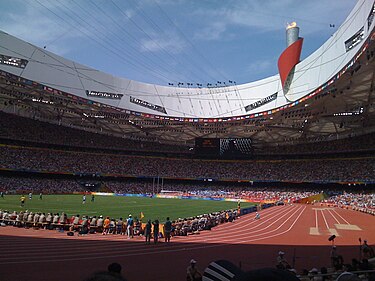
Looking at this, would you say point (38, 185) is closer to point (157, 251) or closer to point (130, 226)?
point (130, 226)

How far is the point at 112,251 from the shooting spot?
14.2 metres

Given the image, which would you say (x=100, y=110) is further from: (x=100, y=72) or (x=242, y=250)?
(x=242, y=250)

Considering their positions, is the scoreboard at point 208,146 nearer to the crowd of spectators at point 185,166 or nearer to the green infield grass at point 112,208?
the crowd of spectators at point 185,166

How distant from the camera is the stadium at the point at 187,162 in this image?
16516mm

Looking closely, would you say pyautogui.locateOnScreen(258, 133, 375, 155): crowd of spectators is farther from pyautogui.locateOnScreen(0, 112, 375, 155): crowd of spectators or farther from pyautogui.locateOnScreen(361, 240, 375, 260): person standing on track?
pyautogui.locateOnScreen(361, 240, 375, 260): person standing on track

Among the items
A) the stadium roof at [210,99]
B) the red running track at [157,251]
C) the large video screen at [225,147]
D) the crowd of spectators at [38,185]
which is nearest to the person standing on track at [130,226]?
the red running track at [157,251]

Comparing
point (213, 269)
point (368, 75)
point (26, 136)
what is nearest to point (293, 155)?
point (368, 75)

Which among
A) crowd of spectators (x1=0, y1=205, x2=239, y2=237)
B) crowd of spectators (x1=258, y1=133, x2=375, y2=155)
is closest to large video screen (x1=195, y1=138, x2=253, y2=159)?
crowd of spectators (x1=258, y1=133, x2=375, y2=155)

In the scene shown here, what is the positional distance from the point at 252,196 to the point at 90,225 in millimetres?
41451

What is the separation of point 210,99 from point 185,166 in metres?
17.8

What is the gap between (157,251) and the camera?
15.0 m

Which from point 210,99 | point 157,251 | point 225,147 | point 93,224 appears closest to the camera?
point 157,251

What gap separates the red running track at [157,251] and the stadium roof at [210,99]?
641 inches

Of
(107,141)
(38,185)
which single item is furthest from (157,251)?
(107,141)
